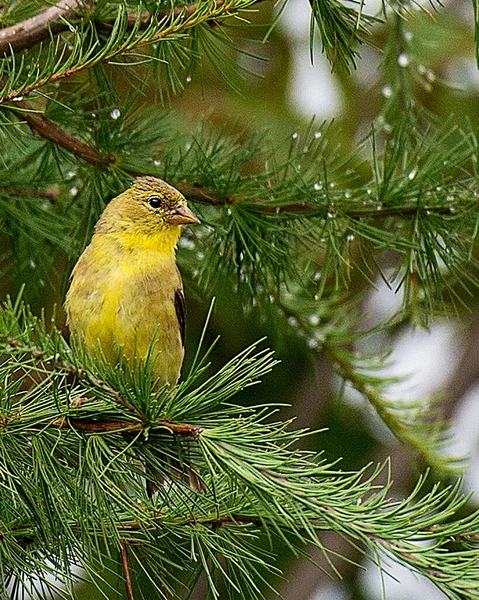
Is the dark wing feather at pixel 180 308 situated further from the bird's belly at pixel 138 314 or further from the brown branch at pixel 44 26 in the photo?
the brown branch at pixel 44 26

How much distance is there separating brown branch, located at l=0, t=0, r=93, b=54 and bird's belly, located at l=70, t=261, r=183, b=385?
36.0 inches

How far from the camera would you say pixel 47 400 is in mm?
2004

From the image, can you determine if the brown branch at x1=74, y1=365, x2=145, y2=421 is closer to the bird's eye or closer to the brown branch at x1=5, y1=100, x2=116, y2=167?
the brown branch at x1=5, y1=100, x2=116, y2=167

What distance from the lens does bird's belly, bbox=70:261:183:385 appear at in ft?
9.99

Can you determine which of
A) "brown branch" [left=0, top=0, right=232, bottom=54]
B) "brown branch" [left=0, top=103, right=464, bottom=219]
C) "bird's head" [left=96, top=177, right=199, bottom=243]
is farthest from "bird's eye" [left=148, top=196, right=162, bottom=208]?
"brown branch" [left=0, top=0, right=232, bottom=54]

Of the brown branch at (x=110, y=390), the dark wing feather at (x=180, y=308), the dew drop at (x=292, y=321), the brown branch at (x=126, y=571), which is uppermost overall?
the brown branch at (x=110, y=390)

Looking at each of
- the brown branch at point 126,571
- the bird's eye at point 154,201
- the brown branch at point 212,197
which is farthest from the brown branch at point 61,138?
the brown branch at point 126,571

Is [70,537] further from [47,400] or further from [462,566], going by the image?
[462,566]

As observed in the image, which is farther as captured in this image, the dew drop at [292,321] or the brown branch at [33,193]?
the dew drop at [292,321]

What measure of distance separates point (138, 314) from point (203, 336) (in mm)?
1216

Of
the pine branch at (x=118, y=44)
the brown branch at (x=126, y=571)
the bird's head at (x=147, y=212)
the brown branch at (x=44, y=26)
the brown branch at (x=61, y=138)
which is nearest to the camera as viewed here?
the brown branch at (x=126, y=571)

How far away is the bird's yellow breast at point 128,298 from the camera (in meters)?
3.05

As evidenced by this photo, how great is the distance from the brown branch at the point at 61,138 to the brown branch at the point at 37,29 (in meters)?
0.18

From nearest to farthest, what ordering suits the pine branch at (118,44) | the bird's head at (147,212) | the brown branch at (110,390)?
the brown branch at (110,390) < the pine branch at (118,44) < the bird's head at (147,212)
